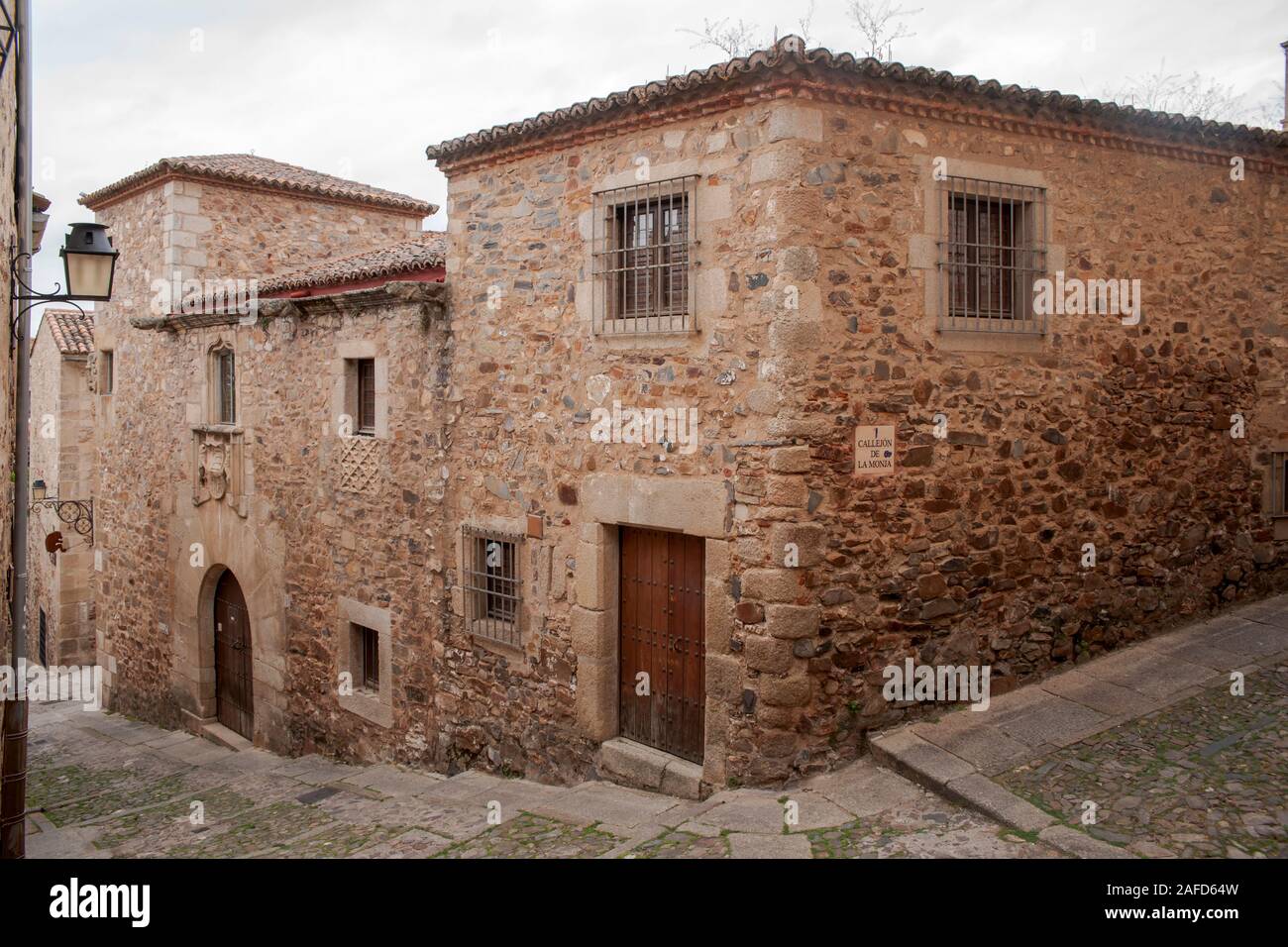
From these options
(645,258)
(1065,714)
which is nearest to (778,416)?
(645,258)

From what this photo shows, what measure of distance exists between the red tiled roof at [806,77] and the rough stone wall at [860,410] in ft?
0.77

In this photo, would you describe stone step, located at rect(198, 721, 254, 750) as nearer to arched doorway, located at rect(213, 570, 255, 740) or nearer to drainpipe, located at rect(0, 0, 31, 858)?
arched doorway, located at rect(213, 570, 255, 740)

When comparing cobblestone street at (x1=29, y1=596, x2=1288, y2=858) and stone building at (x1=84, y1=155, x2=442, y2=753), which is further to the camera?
stone building at (x1=84, y1=155, x2=442, y2=753)

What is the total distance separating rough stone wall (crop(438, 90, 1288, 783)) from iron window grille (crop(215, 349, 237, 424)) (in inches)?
185

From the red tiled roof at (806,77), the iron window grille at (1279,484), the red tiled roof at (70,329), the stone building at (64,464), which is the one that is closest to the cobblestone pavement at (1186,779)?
the iron window grille at (1279,484)

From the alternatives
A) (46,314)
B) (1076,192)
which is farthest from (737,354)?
(46,314)

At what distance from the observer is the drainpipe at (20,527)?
21.6 ft

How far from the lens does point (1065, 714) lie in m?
7.18

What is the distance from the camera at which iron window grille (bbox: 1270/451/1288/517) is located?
9297 mm

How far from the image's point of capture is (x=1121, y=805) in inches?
226


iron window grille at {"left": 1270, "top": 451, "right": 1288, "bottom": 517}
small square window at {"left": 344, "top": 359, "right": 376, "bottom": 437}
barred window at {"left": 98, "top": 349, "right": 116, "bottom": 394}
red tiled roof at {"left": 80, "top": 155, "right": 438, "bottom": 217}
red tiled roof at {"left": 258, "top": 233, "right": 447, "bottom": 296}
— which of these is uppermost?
red tiled roof at {"left": 80, "top": 155, "right": 438, "bottom": 217}

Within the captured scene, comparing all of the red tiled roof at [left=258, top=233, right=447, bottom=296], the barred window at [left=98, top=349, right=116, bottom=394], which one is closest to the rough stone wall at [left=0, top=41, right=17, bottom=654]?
the red tiled roof at [left=258, top=233, right=447, bottom=296]

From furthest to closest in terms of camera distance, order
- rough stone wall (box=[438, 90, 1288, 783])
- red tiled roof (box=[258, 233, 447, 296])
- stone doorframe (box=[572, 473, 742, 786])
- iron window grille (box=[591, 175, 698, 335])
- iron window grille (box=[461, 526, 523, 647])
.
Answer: red tiled roof (box=[258, 233, 447, 296]) < iron window grille (box=[461, 526, 523, 647]) < iron window grille (box=[591, 175, 698, 335]) < stone doorframe (box=[572, 473, 742, 786]) < rough stone wall (box=[438, 90, 1288, 783])

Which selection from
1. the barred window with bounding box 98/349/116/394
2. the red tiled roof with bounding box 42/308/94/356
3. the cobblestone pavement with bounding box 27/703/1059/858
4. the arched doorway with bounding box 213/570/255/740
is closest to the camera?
the cobblestone pavement with bounding box 27/703/1059/858
